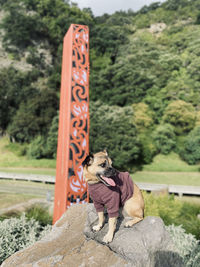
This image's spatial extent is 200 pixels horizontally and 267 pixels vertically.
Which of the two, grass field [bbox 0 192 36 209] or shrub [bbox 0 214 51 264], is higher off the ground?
shrub [bbox 0 214 51 264]

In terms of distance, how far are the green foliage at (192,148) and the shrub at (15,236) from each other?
18.8 metres

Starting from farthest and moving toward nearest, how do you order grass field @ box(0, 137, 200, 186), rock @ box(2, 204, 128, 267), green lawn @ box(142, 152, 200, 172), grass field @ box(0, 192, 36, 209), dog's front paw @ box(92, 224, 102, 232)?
green lawn @ box(142, 152, 200, 172) → grass field @ box(0, 137, 200, 186) → grass field @ box(0, 192, 36, 209) → dog's front paw @ box(92, 224, 102, 232) → rock @ box(2, 204, 128, 267)

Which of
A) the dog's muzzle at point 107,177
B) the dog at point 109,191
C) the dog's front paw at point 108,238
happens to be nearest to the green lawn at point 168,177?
the dog at point 109,191

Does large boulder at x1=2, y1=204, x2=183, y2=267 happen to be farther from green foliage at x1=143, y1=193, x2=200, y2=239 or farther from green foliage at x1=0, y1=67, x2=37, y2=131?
green foliage at x1=0, y1=67, x2=37, y2=131

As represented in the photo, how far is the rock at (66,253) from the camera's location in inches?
80.4

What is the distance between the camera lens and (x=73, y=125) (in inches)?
214

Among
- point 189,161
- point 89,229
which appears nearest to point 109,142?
point 189,161

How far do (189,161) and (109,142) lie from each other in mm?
9387

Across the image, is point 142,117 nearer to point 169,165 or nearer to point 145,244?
point 169,165

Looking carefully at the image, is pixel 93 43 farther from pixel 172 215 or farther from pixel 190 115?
pixel 172 215

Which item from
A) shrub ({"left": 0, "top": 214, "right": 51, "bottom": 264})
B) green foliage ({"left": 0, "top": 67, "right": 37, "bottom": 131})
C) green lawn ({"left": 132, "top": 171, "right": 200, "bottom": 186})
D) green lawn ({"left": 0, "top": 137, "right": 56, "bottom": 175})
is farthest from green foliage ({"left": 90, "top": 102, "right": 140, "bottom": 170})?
green foliage ({"left": 0, "top": 67, "right": 37, "bottom": 131})

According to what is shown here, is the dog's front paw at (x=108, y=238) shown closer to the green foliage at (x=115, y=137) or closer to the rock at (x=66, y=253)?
the rock at (x=66, y=253)

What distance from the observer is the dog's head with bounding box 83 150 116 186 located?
7.68 ft

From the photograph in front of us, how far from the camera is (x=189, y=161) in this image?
20062 mm
